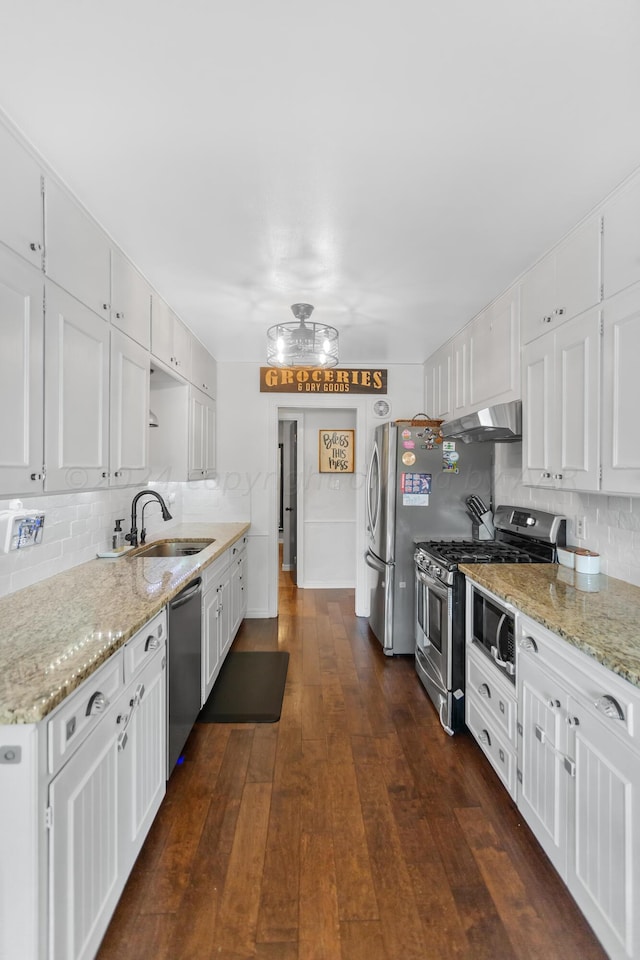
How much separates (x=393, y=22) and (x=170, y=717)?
2.39 metres

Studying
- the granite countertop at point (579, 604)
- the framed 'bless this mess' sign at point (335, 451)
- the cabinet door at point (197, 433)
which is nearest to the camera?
the granite countertop at point (579, 604)

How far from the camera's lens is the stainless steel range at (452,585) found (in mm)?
2426

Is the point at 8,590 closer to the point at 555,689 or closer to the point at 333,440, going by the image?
the point at 555,689

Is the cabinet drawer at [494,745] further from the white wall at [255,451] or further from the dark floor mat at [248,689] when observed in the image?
the white wall at [255,451]

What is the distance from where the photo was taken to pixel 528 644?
1.69 m

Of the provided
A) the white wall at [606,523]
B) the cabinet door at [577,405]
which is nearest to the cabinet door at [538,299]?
the cabinet door at [577,405]

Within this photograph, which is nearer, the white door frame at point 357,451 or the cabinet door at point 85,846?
the cabinet door at point 85,846

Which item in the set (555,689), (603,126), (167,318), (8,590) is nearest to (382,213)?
(603,126)

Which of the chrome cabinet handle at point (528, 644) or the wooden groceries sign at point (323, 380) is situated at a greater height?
the wooden groceries sign at point (323, 380)

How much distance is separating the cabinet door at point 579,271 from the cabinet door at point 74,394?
80.3 inches

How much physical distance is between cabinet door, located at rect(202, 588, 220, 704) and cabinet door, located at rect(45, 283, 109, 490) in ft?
3.25

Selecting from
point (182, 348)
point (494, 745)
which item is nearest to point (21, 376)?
point (182, 348)

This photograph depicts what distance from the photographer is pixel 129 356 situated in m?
2.23

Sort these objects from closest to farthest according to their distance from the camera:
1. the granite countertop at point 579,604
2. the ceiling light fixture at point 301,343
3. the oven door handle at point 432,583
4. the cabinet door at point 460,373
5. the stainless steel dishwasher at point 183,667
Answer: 1. the granite countertop at point 579,604
2. the stainless steel dishwasher at point 183,667
3. the oven door handle at point 432,583
4. the ceiling light fixture at point 301,343
5. the cabinet door at point 460,373
